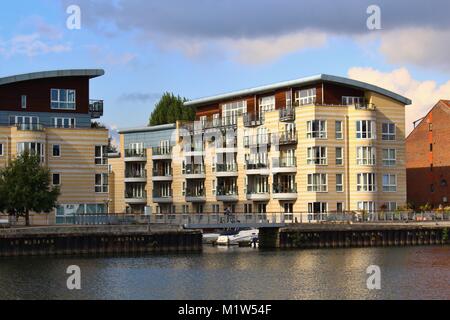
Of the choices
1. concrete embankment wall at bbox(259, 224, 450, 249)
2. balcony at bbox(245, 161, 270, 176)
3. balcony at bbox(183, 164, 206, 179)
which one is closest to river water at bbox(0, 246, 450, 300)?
concrete embankment wall at bbox(259, 224, 450, 249)

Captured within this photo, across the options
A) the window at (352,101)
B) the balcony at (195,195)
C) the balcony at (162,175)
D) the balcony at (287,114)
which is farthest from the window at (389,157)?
the balcony at (162,175)

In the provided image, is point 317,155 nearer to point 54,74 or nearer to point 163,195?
point 163,195

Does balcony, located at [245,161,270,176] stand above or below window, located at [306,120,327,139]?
below

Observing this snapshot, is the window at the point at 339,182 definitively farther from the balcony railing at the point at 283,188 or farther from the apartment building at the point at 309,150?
the balcony railing at the point at 283,188

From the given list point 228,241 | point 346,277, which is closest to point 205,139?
point 228,241

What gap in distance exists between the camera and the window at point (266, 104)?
318 ft

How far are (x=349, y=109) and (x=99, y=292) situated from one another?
50860 mm

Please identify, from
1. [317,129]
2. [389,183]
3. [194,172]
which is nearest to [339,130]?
[317,129]

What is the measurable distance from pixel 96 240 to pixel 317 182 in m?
28.7

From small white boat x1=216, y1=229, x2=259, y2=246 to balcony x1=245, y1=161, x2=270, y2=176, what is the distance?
420 inches

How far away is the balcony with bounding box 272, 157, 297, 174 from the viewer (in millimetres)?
92125

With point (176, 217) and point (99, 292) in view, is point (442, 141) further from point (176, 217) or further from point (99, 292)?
point (99, 292)

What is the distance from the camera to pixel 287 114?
92938 millimetres

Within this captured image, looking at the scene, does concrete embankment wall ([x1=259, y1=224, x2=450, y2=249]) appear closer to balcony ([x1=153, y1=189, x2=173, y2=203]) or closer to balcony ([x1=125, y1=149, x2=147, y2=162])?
balcony ([x1=153, y1=189, x2=173, y2=203])
